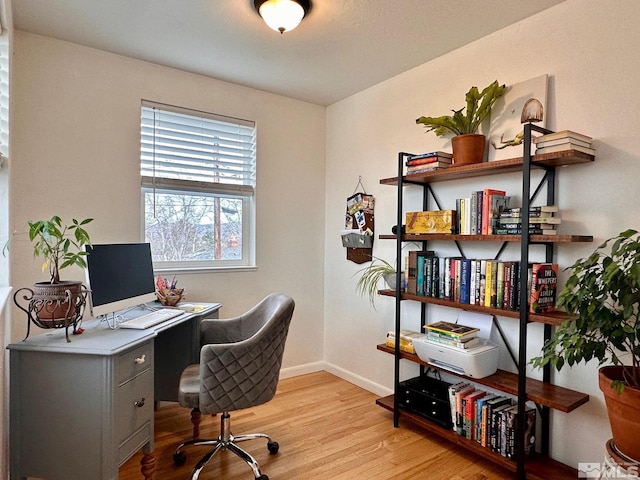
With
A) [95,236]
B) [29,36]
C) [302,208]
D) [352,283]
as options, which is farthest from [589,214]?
[29,36]

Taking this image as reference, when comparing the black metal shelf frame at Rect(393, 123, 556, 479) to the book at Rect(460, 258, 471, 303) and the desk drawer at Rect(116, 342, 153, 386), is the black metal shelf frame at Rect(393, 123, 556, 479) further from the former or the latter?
the desk drawer at Rect(116, 342, 153, 386)

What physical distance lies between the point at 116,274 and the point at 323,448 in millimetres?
1565

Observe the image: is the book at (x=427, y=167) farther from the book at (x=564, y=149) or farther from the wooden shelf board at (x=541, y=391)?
the wooden shelf board at (x=541, y=391)

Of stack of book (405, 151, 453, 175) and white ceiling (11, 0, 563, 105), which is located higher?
white ceiling (11, 0, 563, 105)

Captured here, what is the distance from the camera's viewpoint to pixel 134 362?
1.74 metres

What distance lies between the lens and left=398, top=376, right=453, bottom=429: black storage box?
2381mm

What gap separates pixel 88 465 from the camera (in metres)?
1.60

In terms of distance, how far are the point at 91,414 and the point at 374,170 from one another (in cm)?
247

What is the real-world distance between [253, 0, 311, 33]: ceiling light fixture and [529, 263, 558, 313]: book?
1.75 metres

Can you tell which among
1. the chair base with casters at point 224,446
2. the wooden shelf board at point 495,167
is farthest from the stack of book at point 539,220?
the chair base with casters at point 224,446

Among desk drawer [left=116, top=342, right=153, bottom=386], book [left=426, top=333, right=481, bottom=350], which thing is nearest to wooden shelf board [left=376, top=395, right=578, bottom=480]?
book [left=426, top=333, right=481, bottom=350]

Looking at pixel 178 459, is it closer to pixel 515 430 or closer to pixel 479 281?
pixel 515 430

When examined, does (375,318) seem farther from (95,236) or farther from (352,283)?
(95,236)

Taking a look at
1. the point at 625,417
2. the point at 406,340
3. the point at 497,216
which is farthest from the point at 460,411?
the point at 497,216
